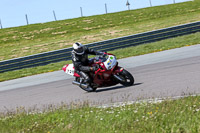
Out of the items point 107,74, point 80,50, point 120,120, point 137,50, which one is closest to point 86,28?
point 137,50

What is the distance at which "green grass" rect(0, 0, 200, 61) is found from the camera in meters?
33.7

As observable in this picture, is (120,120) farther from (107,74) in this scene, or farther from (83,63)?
(83,63)

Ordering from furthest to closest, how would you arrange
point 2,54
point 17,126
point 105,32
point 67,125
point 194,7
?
1. point 194,7
2. point 105,32
3. point 2,54
4. point 17,126
5. point 67,125

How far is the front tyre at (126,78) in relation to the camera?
10.4 meters

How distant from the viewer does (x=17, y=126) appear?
736 cm

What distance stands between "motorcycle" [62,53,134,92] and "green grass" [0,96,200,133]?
243cm

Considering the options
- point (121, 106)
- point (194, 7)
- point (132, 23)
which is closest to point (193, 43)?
point (121, 106)

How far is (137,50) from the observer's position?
20.7m

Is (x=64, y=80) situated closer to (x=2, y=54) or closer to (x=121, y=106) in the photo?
(x=121, y=106)

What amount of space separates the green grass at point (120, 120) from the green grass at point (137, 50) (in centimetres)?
1185

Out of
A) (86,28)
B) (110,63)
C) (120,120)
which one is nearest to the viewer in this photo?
(120,120)

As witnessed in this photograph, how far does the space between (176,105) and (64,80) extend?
8662 millimetres

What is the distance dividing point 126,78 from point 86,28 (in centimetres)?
3077

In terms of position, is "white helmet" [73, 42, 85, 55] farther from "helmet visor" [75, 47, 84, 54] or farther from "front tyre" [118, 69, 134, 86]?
"front tyre" [118, 69, 134, 86]
